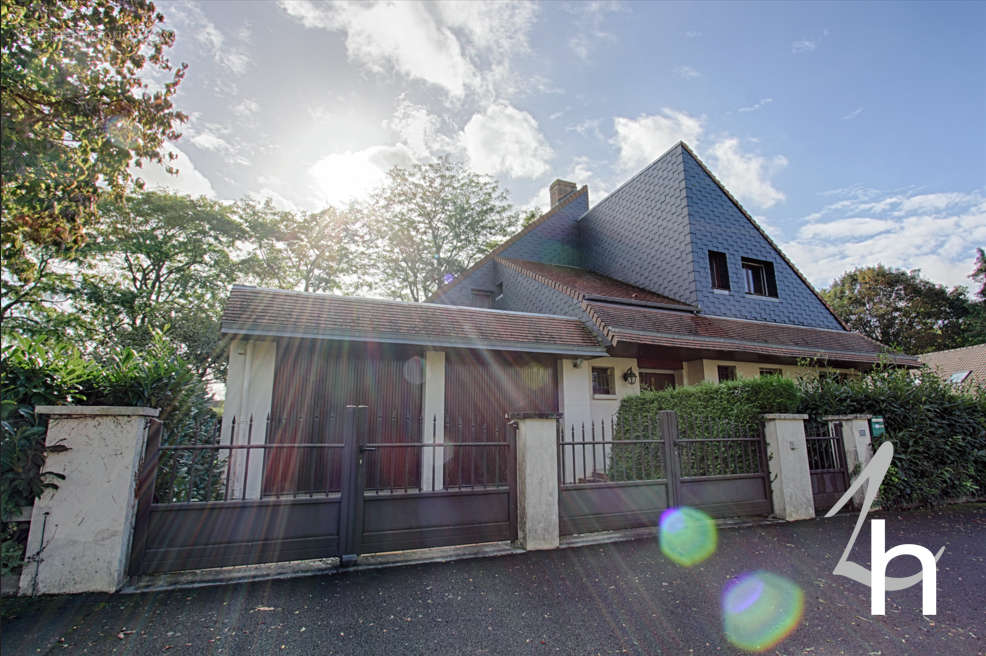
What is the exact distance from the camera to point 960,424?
7598 millimetres

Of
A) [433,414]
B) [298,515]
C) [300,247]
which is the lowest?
[298,515]

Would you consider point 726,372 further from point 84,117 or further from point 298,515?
point 84,117

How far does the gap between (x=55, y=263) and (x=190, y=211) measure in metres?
4.91

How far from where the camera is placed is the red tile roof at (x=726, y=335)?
9.84 metres

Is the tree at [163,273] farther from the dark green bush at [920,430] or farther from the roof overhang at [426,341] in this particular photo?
the dark green bush at [920,430]

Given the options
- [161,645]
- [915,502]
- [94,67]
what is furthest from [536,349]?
[94,67]

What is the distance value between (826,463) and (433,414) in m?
6.57

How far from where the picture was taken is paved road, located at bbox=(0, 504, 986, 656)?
281cm

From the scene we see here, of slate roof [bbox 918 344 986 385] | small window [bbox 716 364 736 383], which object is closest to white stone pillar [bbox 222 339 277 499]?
small window [bbox 716 364 736 383]

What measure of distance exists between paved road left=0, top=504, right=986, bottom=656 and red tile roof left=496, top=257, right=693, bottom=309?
24.3 feet

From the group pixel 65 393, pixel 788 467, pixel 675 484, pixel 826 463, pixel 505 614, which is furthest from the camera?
pixel 826 463

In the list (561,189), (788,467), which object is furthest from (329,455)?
(561,189)

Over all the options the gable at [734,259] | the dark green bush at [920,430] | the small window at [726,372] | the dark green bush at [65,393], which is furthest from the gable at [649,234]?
the dark green bush at [65,393]

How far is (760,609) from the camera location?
11.0 ft
